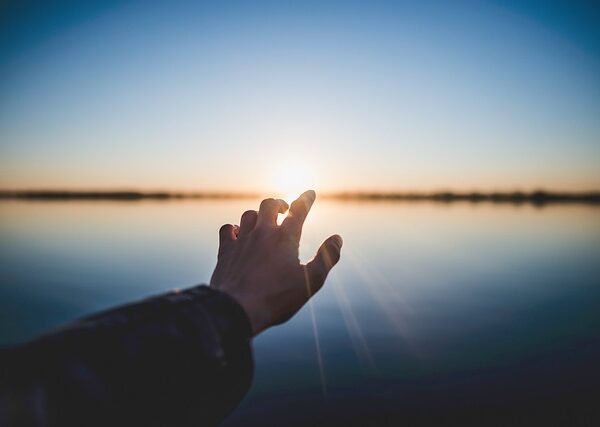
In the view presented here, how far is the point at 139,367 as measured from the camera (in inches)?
29.3

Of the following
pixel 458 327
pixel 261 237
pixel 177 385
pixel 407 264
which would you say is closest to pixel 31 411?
pixel 177 385

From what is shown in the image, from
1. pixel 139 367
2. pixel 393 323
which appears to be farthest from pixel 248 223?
pixel 393 323

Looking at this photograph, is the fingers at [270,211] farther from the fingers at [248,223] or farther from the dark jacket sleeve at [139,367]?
the dark jacket sleeve at [139,367]

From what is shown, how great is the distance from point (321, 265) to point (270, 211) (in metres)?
0.37

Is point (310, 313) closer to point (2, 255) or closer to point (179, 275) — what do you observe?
point (179, 275)

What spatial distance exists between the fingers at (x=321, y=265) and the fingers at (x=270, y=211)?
0.86ft

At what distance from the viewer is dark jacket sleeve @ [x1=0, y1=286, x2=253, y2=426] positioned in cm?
59

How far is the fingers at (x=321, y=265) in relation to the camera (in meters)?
1.59

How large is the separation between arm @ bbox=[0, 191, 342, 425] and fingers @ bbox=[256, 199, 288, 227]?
781 millimetres

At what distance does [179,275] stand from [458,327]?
9226 mm

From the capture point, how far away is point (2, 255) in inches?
697

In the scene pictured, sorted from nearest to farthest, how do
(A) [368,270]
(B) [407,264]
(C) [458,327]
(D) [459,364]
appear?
(D) [459,364] < (C) [458,327] < (A) [368,270] < (B) [407,264]

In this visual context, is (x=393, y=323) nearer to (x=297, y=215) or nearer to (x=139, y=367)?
(x=297, y=215)

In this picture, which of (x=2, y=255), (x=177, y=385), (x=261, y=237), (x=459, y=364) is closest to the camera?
(x=177, y=385)
